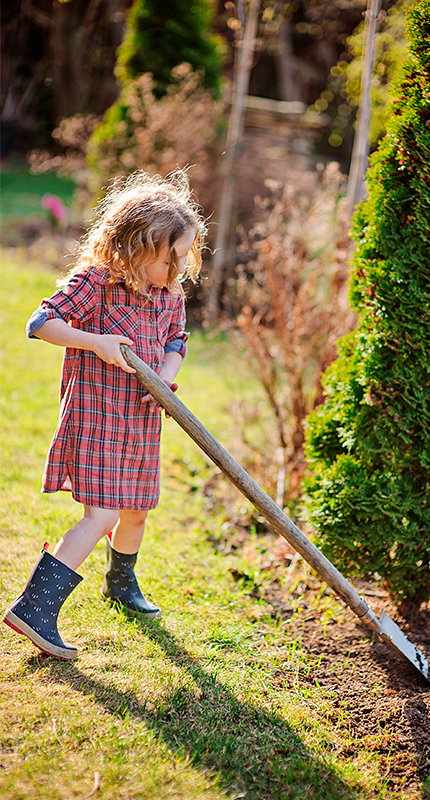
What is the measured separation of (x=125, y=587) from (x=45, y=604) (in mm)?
465

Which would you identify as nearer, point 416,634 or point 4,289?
point 416,634

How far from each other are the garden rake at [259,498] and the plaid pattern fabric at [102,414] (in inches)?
6.7

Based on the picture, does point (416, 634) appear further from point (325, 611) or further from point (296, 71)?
point (296, 71)

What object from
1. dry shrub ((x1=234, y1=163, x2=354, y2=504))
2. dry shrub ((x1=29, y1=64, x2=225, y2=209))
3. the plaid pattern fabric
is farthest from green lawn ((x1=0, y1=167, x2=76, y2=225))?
the plaid pattern fabric

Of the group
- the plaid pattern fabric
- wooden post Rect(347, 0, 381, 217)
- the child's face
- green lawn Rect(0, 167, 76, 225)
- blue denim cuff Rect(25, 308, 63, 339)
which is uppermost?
wooden post Rect(347, 0, 381, 217)

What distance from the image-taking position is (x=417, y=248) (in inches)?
93.0

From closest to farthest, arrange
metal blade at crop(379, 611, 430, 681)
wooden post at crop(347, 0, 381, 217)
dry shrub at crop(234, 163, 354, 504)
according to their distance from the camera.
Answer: metal blade at crop(379, 611, 430, 681)
dry shrub at crop(234, 163, 354, 504)
wooden post at crop(347, 0, 381, 217)

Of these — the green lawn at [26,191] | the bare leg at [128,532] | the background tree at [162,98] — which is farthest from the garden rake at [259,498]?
the green lawn at [26,191]

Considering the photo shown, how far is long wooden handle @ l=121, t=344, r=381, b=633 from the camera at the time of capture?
203 cm

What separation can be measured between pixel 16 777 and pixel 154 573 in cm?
132

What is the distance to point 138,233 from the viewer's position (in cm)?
211

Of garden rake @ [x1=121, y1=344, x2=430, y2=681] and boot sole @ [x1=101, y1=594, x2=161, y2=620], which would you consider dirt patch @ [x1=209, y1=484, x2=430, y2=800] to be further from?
boot sole @ [x1=101, y1=594, x2=161, y2=620]

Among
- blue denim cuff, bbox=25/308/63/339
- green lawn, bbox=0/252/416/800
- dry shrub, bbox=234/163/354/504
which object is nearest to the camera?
green lawn, bbox=0/252/416/800

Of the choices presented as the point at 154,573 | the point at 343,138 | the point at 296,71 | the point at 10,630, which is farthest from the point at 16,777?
the point at 296,71
